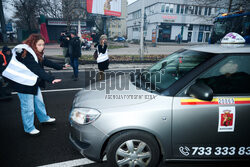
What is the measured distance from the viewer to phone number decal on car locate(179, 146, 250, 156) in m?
2.24

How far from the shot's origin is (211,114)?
7.02 ft

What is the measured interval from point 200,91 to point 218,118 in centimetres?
43

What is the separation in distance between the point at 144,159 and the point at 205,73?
137 centimetres

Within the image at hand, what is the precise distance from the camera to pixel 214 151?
2.25 metres

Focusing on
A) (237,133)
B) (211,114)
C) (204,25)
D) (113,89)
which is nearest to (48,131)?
(113,89)

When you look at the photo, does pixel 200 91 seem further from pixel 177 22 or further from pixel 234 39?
pixel 177 22

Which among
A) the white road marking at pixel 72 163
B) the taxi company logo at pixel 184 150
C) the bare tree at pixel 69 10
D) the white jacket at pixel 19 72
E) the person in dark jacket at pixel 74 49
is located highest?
the bare tree at pixel 69 10

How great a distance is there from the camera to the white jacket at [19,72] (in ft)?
9.84

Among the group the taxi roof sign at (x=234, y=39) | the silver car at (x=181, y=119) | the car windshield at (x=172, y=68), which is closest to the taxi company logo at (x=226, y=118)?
the silver car at (x=181, y=119)

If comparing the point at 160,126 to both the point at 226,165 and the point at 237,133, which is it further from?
the point at 226,165

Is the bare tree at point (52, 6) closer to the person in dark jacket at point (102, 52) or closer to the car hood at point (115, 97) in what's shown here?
the person in dark jacket at point (102, 52)

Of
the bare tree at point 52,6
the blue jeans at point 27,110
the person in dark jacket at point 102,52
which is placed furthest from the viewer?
the bare tree at point 52,6

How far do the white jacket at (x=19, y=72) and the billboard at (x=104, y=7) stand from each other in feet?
79.4

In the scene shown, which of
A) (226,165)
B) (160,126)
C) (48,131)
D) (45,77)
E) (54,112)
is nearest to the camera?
(160,126)
